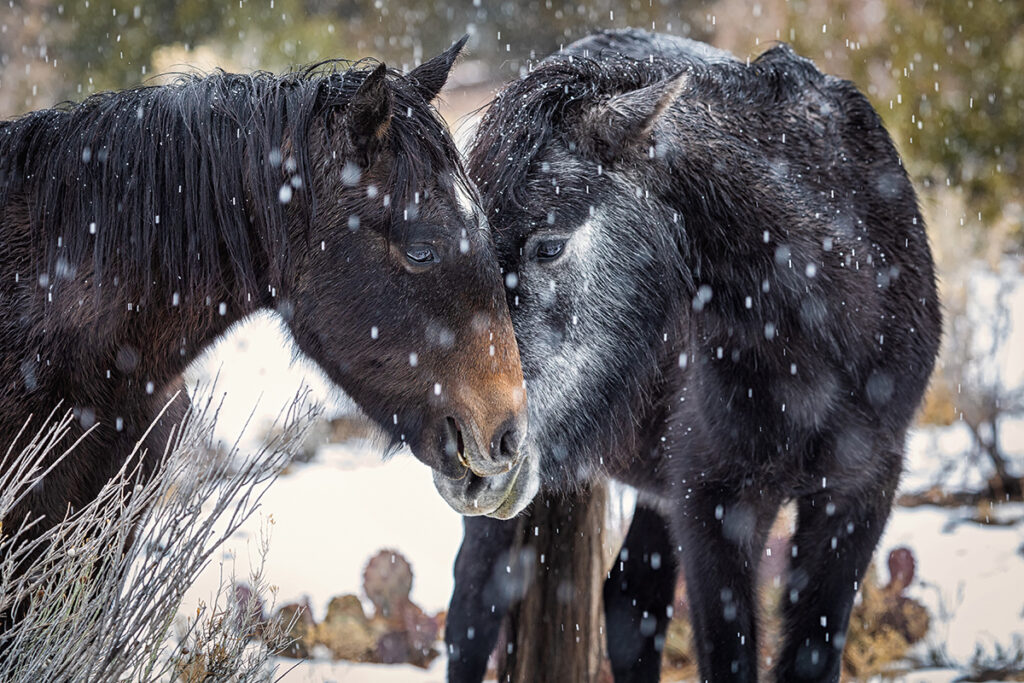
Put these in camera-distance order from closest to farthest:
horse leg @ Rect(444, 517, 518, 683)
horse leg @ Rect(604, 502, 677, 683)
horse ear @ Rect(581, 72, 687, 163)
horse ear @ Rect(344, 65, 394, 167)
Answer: horse ear @ Rect(344, 65, 394, 167) → horse ear @ Rect(581, 72, 687, 163) → horse leg @ Rect(444, 517, 518, 683) → horse leg @ Rect(604, 502, 677, 683)

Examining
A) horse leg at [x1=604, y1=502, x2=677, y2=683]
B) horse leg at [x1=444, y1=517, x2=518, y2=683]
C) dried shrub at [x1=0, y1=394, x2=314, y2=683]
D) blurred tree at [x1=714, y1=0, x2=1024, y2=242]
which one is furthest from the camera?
blurred tree at [x1=714, y1=0, x2=1024, y2=242]

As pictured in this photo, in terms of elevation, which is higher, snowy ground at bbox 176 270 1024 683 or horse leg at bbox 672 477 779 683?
snowy ground at bbox 176 270 1024 683

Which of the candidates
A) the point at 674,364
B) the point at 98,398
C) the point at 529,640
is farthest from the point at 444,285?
the point at 529,640

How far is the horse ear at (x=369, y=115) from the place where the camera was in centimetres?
219

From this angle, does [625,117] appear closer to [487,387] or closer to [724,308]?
[724,308]

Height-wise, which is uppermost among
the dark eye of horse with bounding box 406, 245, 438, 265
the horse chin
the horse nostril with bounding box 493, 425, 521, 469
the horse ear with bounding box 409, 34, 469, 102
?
the horse ear with bounding box 409, 34, 469, 102

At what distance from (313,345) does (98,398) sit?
1.78ft

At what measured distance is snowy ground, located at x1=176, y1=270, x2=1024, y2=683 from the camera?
4.83 m

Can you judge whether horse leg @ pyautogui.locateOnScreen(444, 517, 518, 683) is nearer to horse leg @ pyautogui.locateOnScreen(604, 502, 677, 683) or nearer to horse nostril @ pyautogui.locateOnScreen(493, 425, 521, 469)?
horse leg @ pyautogui.locateOnScreen(604, 502, 677, 683)

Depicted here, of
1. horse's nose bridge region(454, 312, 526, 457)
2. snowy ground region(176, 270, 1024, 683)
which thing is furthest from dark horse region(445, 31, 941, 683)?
snowy ground region(176, 270, 1024, 683)

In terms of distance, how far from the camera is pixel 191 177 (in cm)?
233

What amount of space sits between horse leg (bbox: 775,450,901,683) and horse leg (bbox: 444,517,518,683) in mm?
1102

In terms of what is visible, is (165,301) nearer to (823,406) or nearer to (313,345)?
(313,345)

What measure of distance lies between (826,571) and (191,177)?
2246 mm
